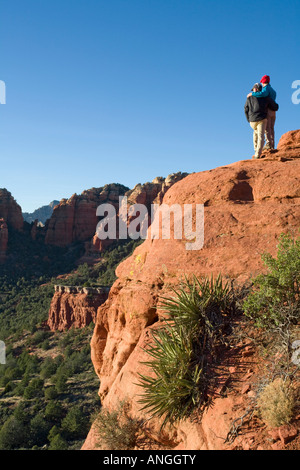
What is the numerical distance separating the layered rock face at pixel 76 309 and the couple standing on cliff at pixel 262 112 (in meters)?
42.5

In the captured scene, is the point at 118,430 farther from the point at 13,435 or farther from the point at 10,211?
the point at 10,211

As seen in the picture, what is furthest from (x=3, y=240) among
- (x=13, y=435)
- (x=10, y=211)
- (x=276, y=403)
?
(x=276, y=403)

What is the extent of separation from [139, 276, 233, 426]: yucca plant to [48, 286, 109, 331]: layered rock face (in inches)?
1784

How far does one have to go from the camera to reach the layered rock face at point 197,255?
612 cm

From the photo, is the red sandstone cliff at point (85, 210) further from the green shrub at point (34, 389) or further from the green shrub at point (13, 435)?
the green shrub at point (13, 435)

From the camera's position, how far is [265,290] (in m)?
5.07

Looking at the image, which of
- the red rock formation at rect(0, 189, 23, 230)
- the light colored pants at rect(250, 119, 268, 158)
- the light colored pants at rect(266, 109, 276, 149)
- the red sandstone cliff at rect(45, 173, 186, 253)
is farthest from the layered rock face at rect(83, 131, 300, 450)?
the red rock formation at rect(0, 189, 23, 230)

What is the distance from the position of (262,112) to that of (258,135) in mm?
748

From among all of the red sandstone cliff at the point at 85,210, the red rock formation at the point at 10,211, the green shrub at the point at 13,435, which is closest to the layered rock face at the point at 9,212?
the red rock formation at the point at 10,211

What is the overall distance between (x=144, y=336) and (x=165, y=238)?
2.55 metres

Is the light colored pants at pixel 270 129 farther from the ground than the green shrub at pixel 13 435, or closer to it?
farther from the ground

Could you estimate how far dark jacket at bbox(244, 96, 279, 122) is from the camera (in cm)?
1003

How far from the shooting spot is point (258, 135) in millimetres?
9984

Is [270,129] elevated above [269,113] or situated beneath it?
situated beneath
